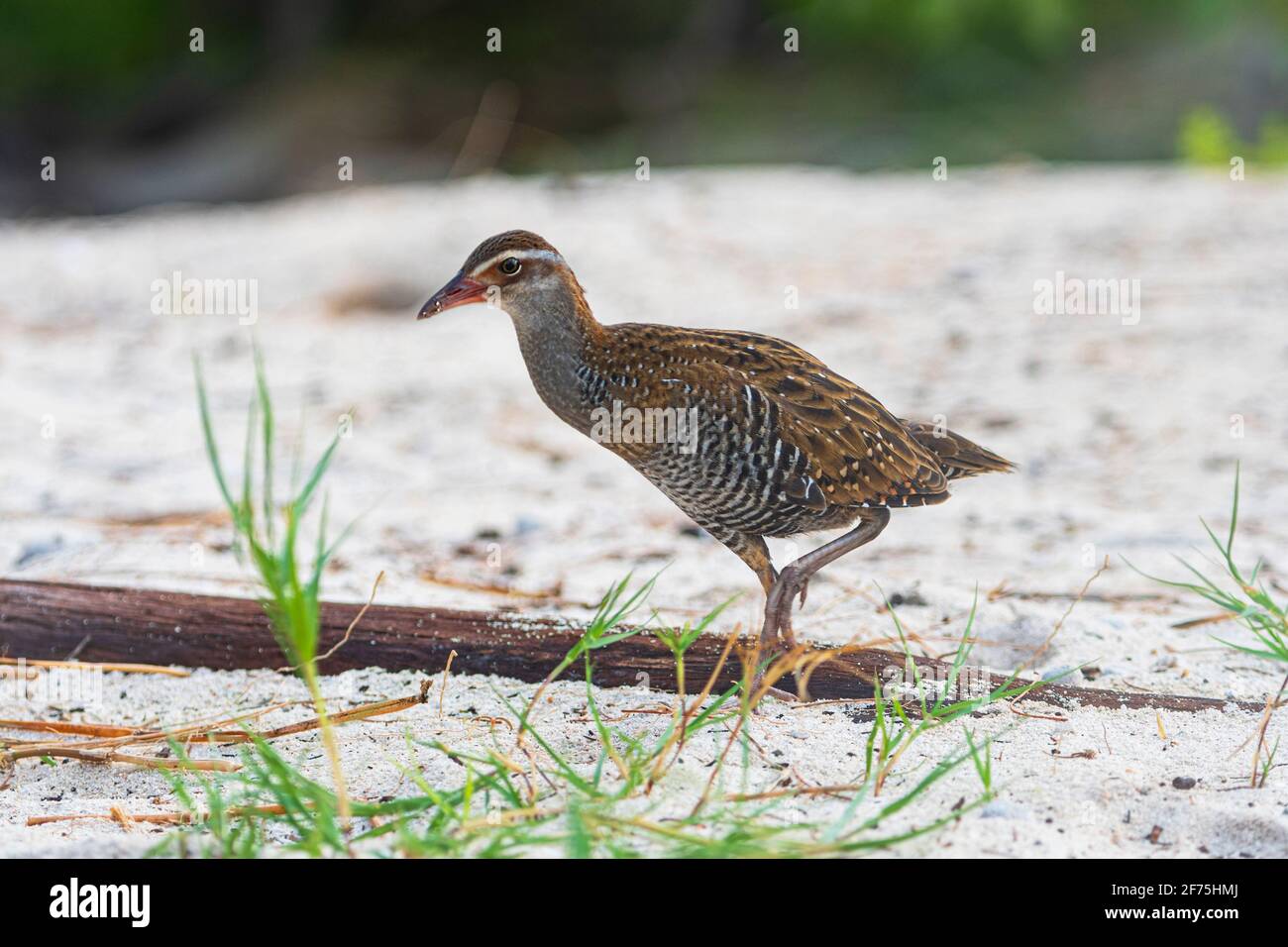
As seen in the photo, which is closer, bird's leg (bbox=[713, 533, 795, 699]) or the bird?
bird's leg (bbox=[713, 533, 795, 699])

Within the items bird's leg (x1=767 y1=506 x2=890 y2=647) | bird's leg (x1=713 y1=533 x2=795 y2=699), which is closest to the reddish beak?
Answer: bird's leg (x1=713 y1=533 x2=795 y2=699)

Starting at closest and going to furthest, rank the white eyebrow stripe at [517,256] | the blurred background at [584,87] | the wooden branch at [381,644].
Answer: the wooden branch at [381,644] < the white eyebrow stripe at [517,256] < the blurred background at [584,87]

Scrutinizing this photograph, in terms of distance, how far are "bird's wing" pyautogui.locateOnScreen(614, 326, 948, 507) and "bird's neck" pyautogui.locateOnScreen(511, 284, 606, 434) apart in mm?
193

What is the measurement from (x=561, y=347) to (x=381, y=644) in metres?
0.93

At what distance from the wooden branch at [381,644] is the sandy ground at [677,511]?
0.10 metres

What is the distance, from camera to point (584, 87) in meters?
17.4

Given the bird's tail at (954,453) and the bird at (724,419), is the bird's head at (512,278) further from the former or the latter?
the bird's tail at (954,453)

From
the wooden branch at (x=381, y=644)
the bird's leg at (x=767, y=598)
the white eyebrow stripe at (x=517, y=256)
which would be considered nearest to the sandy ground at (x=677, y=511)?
the wooden branch at (x=381, y=644)

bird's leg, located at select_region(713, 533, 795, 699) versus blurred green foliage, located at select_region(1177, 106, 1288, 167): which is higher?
blurred green foliage, located at select_region(1177, 106, 1288, 167)

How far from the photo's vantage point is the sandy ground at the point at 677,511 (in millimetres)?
3293

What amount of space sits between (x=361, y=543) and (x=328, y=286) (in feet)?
13.7

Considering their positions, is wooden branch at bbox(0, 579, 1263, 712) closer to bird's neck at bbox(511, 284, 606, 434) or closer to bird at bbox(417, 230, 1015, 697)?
bird at bbox(417, 230, 1015, 697)

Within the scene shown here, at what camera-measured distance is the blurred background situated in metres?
14.5

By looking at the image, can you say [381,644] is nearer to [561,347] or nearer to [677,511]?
[561,347]
